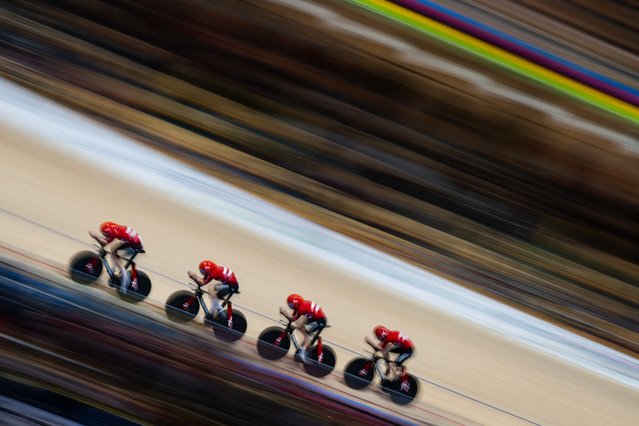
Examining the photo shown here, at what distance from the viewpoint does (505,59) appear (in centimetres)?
789

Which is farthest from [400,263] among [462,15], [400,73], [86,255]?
[462,15]

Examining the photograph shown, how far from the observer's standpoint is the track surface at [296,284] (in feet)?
18.7

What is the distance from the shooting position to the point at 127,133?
645 centimetres

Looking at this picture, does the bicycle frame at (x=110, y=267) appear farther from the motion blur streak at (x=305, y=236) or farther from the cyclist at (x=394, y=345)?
the cyclist at (x=394, y=345)

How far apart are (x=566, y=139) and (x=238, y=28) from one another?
313cm

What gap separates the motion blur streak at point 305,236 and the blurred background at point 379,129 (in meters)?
0.11

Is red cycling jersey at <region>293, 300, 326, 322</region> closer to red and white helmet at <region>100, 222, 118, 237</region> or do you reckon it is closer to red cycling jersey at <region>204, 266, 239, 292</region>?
red cycling jersey at <region>204, 266, 239, 292</region>

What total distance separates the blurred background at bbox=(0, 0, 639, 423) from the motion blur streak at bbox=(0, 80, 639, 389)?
109 millimetres

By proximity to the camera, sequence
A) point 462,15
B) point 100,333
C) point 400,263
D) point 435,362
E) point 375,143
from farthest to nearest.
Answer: point 462,15, point 375,143, point 400,263, point 435,362, point 100,333

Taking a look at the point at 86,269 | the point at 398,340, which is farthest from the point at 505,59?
the point at 86,269

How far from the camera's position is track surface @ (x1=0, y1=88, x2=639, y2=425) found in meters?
5.71

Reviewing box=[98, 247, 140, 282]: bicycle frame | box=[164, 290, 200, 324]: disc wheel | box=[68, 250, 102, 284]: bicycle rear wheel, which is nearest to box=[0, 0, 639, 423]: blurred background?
box=[68, 250, 102, 284]: bicycle rear wheel

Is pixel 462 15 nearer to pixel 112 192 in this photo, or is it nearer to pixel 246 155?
pixel 246 155

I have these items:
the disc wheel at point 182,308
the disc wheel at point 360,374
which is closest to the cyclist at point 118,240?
the disc wheel at point 182,308
